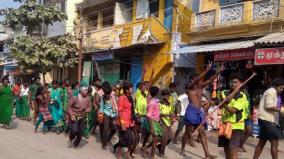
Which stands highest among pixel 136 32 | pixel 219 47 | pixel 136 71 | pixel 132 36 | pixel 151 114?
pixel 136 32

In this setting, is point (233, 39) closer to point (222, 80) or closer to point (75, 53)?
point (222, 80)

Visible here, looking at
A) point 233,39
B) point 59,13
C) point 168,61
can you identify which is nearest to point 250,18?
point 233,39

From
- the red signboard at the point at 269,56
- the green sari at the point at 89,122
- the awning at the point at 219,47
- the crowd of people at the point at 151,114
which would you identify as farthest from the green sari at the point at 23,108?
the red signboard at the point at 269,56

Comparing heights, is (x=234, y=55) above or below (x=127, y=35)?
below

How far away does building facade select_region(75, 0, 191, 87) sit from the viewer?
20.5 m

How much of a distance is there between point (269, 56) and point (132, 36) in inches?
384

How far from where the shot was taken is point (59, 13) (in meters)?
24.6

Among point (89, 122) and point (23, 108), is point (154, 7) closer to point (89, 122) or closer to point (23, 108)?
point (23, 108)

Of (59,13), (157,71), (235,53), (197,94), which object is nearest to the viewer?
(197,94)

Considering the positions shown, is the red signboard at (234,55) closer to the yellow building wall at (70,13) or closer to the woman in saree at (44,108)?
the woman in saree at (44,108)

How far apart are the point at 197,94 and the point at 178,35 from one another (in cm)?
1070

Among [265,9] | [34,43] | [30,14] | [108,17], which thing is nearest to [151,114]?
[265,9]

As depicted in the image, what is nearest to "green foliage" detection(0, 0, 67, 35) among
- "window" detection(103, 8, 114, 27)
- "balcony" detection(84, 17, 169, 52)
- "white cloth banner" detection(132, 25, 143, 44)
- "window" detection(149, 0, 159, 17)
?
"balcony" detection(84, 17, 169, 52)

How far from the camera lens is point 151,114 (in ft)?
29.3
